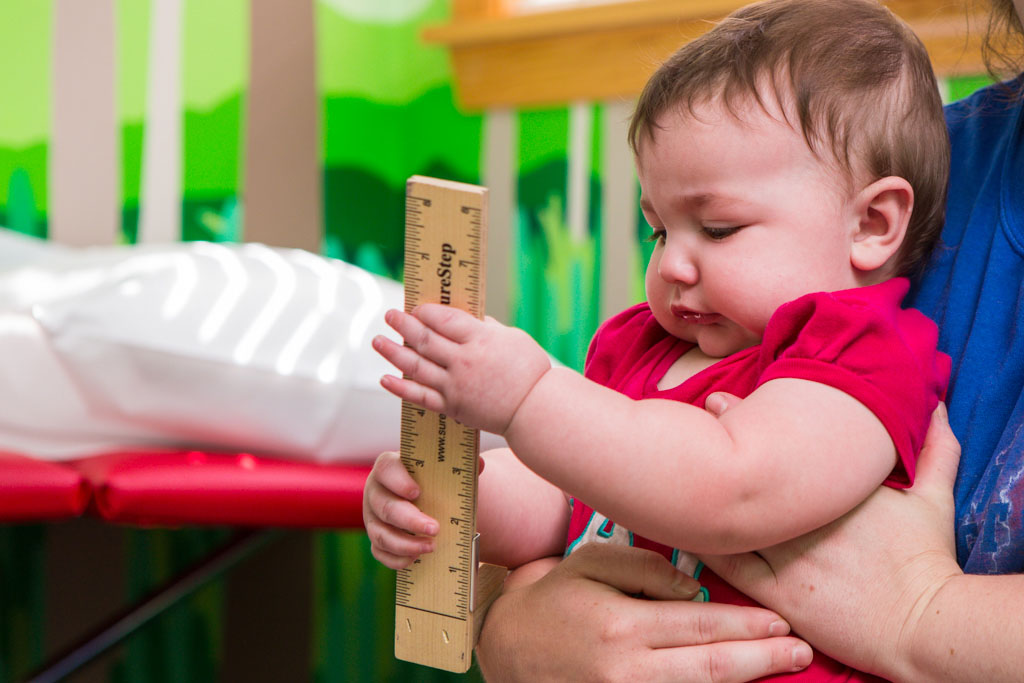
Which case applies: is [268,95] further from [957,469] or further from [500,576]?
[957,469]

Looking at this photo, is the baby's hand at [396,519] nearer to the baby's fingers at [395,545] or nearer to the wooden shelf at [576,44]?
the baby's fingers at [395,545]

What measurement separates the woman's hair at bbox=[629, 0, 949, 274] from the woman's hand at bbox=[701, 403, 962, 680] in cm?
25

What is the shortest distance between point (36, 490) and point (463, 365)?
105cm

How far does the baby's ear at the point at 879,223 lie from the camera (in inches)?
34.4

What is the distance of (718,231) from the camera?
0.88 meters

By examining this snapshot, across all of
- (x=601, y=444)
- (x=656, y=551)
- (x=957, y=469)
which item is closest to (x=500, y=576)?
(x=656, y=551)

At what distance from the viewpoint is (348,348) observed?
1.77 m

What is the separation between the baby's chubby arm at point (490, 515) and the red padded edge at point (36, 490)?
770mm

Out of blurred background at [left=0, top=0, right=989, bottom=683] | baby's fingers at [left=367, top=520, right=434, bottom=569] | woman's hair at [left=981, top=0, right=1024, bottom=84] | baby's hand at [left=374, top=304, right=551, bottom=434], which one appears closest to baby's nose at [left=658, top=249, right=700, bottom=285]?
baby's hand at [left=374, top=304, right=551, bottom=434]

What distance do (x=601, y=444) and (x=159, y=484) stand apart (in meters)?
1.04

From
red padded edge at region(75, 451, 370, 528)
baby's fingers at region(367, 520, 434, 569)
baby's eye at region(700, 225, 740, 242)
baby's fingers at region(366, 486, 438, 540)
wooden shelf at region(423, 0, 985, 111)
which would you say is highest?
wooden shelf at region(423, 0, 985, 111)

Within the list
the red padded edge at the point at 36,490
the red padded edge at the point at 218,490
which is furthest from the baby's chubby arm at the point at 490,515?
the red padded edge at the point at 36,490

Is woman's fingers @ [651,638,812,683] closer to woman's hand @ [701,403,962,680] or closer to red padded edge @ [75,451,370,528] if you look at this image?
woman's hand @ [701,403,962,680]

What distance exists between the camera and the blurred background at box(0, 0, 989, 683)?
84.4 inches
